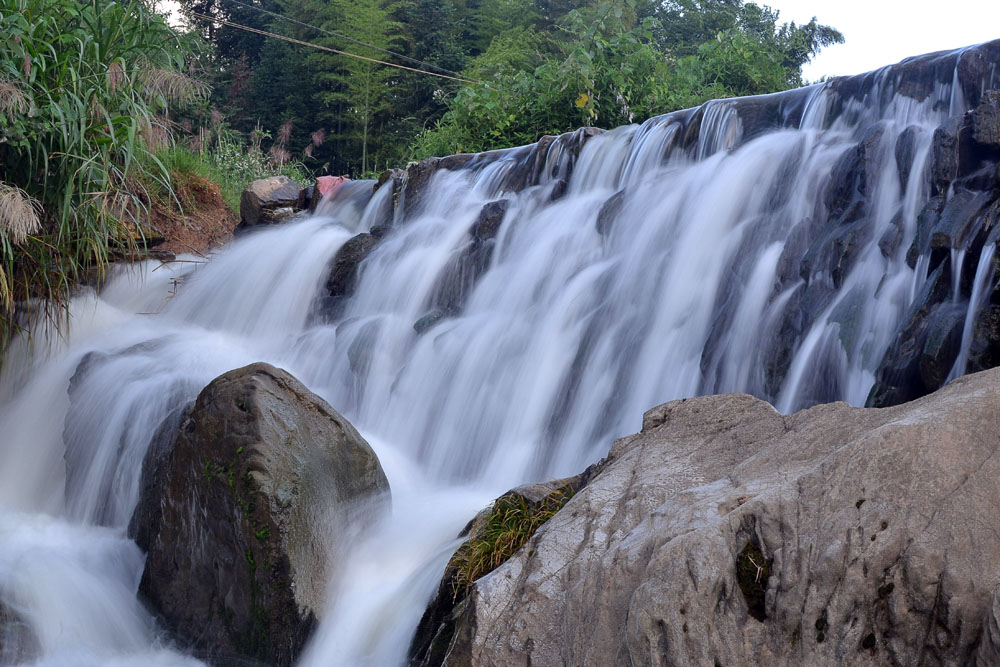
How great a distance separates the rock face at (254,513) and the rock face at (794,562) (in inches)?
56.4

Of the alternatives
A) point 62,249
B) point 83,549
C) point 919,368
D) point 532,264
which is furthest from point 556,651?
point 62,249

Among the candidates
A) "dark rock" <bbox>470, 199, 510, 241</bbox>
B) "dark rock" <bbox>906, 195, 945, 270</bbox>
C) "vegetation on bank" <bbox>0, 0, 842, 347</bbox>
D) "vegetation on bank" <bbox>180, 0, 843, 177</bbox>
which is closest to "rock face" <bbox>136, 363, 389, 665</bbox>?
"vegetation on bank" <bbox>0, 0, 842, 347</bbox>

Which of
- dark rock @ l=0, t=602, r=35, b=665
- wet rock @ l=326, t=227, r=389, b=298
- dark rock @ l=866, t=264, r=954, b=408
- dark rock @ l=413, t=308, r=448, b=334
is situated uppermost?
dark rock @ l=866, t=264, r=954, b=408

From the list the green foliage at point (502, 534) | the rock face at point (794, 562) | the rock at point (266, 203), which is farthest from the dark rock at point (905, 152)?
the rock at point (266, 203)

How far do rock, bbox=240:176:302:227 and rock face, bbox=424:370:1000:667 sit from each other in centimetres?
813

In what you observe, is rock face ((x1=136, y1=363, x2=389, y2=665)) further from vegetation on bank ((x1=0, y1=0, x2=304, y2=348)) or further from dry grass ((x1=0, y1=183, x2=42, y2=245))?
vegetation on bank ((x1=0, y1=0, x2=304, y2=348))

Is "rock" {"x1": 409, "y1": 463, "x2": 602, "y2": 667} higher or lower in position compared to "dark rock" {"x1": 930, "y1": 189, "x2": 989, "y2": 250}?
lower

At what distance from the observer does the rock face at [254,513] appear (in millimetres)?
4184

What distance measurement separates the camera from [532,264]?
7.05m

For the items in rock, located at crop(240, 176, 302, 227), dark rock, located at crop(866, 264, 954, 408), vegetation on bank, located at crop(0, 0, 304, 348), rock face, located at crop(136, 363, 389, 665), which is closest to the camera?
dark rock, located at crop(866, 264, 954, 408)

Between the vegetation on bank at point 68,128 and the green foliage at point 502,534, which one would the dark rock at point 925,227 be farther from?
the vegetation on bank at point 68,128

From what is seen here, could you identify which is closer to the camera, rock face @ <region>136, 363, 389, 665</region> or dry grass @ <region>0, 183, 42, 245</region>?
rock face @ <region>136, 363, 389, 665</region>

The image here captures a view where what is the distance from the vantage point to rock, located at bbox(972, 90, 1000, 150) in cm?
444

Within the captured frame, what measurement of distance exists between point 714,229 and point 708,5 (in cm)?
1763
